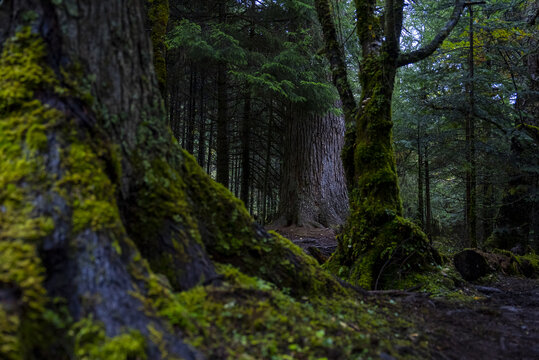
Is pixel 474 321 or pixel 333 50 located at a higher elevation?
pixel 333 50

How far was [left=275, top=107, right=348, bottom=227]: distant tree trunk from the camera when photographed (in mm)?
10445

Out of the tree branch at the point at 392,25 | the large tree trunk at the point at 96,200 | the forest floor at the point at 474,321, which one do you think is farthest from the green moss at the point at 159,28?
the forest floor at the point at 474,321

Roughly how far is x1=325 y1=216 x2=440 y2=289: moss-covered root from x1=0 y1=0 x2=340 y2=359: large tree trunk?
80.2 inches

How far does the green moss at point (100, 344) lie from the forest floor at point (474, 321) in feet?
5.03

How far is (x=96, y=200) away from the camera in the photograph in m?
1.79

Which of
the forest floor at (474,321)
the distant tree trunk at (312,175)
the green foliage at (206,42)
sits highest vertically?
the green foliage at (206,42)

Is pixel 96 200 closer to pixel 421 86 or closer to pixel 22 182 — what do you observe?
pixel 22 182

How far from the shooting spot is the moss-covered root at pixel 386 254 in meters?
4.49

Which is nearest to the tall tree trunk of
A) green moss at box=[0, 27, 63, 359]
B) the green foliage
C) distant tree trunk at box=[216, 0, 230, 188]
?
the green foliage

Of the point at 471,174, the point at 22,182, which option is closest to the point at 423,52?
the point at 471,174

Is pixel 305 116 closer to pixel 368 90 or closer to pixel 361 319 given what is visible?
pixel 368 90

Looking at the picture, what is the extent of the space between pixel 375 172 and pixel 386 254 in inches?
48.9

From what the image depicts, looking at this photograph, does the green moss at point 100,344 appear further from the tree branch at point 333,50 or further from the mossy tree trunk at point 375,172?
the tree branch at point 333,50

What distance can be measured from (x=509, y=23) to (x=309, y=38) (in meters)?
5.05
